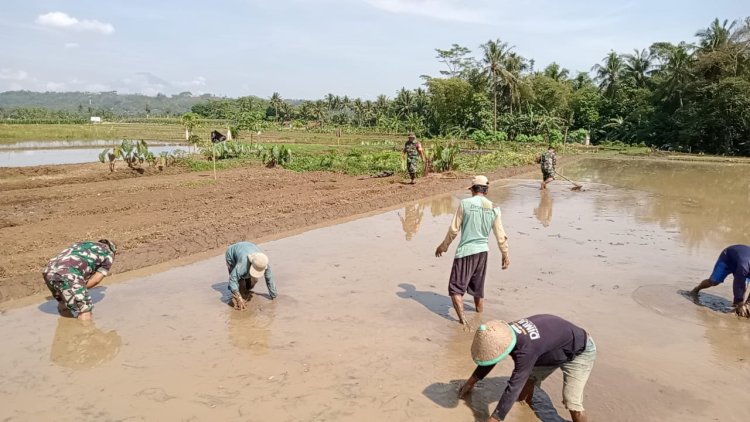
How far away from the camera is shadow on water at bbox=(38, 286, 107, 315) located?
5574mm

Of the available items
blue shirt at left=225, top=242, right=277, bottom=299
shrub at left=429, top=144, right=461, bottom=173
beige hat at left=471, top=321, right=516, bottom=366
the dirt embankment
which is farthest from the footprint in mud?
shrub at left=429, top=144, right=461, bottom=173

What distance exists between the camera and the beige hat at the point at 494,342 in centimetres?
300

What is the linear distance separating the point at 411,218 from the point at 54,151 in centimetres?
2835

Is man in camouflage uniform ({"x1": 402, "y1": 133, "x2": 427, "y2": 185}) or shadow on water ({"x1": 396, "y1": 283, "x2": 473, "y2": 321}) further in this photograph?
man in camouflage uniform ({"x1": 402, "y1": 133, "x2": 427, "y2": 185})

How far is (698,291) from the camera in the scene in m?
6.17

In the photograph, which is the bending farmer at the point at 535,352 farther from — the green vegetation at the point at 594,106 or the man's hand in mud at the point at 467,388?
the green vegetation at the point at 594,106

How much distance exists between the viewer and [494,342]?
118 inches

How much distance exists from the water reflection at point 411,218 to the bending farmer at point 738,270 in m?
4.80

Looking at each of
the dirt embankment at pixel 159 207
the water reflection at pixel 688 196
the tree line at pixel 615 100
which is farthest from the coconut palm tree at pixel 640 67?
the dirt embankment at pixel 159 207

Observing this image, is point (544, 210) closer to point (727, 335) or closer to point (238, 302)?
point (727, 335)

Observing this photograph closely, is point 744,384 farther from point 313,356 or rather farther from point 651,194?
point 651,194

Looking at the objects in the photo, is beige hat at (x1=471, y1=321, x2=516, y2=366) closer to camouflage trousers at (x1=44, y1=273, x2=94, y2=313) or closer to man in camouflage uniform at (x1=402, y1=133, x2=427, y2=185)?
camouflage trousers at (x1=44, y1=273, x2=94, y2=313)

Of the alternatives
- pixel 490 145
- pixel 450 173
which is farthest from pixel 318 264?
pixel 490 145

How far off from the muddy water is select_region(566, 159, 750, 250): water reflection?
1.96 meters
